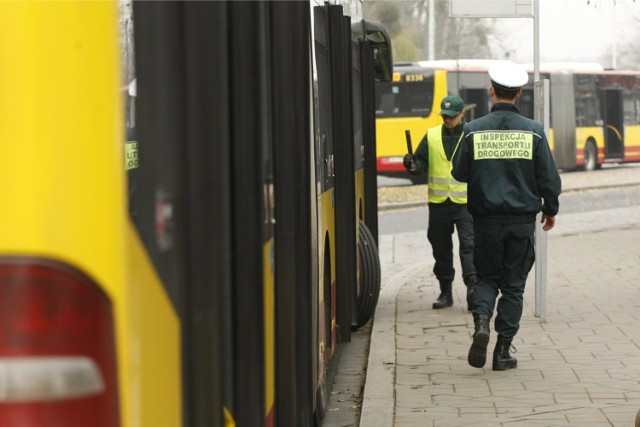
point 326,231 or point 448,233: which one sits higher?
point 326,231

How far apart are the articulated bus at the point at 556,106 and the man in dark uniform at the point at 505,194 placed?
Answer: 2691 centimetres

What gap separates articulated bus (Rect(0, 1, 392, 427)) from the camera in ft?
7.23

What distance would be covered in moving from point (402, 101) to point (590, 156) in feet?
29.0

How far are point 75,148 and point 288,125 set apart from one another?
6.25 feet

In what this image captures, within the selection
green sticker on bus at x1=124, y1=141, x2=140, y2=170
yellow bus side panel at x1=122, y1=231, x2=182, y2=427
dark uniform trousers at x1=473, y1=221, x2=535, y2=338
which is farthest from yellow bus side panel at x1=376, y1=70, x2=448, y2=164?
yellow bus side panel at x1=122, y1=231, x2=182, y2=427

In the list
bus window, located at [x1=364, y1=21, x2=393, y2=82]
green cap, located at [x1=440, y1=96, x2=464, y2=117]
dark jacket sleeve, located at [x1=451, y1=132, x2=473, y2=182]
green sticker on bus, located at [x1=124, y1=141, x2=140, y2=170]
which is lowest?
dark jacket sleeve, located at [x1=451, y1=132, x2=473, y2=182]

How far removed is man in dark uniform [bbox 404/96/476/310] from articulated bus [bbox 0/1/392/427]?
6.89 metres

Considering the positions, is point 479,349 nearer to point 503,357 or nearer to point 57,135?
point 503,357

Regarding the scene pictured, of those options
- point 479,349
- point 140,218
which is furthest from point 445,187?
point 140,218

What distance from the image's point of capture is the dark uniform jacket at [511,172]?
26.0 feet

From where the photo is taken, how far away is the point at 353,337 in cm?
1023

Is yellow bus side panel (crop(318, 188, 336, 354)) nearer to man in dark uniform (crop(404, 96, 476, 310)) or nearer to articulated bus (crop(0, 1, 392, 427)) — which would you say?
articulated bus (crop(0, 1, 392, 427))

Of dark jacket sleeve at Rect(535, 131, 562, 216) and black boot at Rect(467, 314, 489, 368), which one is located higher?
dark jacket sleeve at Rect(535, 131, 562, 216)

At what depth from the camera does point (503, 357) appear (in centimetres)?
830
